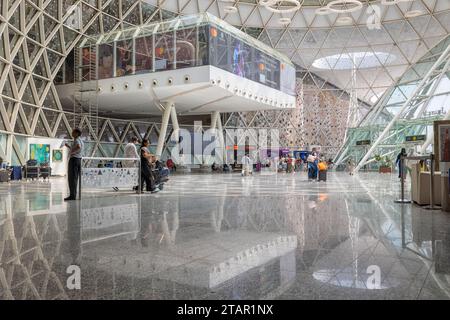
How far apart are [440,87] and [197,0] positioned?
25275 millimetres

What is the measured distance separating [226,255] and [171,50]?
92.6 feet

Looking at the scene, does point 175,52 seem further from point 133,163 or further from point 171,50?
point 133,163

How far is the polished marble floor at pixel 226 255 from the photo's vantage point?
3.18 meters

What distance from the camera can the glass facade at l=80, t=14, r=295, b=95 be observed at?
3053 cm

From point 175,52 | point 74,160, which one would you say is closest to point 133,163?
point 74,160

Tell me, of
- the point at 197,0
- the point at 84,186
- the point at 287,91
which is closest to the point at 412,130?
the point at 287,91

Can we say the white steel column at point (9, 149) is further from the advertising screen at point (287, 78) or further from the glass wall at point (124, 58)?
the advertising screen at point (287, 78)

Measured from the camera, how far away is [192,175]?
3250 cm

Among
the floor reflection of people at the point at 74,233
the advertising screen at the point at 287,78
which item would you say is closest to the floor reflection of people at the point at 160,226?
the floor reflection of people at the point at 74,233

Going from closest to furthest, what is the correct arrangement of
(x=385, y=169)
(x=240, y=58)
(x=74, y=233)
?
(x=74, y=233)
(x=240, y=58)
(x=385, y=169)

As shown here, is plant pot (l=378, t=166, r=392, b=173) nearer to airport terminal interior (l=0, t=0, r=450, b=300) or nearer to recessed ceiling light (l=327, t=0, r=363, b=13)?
airport terminal interior (l=0, t=0, r=450, b=300)

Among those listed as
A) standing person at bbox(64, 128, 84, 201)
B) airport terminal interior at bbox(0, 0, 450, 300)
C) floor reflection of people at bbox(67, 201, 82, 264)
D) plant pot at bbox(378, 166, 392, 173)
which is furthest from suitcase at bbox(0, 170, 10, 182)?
plant pot at bbox(378, 166, 392, 173)

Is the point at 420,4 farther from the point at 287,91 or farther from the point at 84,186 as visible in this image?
the point at 84,186

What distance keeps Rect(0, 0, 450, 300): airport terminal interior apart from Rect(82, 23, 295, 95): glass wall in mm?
113
